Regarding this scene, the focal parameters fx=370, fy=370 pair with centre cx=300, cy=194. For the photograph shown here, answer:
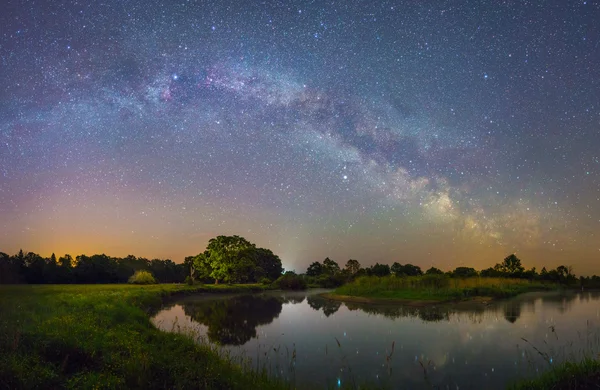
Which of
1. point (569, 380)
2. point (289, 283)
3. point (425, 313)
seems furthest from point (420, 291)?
point (289, 283)

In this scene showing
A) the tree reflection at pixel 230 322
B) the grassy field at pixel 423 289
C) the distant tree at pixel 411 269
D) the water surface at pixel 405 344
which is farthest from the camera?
the distant tree at pixel 411 269

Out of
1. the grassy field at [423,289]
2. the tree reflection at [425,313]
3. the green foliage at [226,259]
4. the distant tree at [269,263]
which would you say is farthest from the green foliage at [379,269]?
the tree reflection at [425,313]

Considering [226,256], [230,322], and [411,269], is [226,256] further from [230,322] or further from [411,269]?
[411,269]

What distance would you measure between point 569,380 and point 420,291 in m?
30.1

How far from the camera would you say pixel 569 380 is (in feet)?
28.6

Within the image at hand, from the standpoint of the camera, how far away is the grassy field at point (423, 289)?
34.7m

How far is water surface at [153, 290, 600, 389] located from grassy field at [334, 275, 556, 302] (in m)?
8.27

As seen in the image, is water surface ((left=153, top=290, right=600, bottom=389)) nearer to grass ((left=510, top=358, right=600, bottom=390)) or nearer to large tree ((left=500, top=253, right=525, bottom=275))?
grass ((left=510, top=358, right=600, bottom=390))

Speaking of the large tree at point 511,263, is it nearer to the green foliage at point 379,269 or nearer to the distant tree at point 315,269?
the green foliage at point 379,269

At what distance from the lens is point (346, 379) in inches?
420

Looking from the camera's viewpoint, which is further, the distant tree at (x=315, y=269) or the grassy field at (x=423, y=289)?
the distant tree at (x=315, y=269)

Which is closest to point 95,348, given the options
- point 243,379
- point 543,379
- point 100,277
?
point 243,379

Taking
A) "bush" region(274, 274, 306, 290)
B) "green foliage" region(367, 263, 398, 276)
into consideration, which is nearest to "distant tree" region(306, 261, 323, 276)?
"green foliage" region(367, 263, 398, 276)

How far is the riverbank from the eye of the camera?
33.6m
